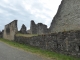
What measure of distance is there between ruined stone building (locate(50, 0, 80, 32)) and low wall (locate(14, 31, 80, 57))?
285 centimetres

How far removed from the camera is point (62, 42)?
14172 millimetres

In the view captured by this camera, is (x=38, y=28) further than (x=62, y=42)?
Yes

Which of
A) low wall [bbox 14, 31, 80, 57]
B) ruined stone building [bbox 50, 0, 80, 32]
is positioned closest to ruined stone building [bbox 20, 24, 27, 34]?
ruined stone building [bbox 50, 0, 80, 32]

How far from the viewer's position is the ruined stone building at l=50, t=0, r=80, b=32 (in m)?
18.6

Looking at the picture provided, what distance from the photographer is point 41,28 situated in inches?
1121

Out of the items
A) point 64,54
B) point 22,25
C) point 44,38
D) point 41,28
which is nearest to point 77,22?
point 44,38

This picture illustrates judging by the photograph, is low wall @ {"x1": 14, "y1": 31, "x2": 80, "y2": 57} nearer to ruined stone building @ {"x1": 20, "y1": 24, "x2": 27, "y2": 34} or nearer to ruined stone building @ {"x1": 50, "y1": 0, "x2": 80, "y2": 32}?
ruined stone building @ {"x1": 50, "y1": 0, "x2": 80, "y2": 32}

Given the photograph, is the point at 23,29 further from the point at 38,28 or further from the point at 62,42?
the point at 62,42

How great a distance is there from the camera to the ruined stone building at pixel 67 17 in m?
18.6

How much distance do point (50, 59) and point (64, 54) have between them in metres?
2.17

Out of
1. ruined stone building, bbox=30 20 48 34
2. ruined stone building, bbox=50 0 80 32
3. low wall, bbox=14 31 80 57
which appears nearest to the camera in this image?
low wall, bbox=14 31 80 57

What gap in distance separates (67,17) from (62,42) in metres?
6.34

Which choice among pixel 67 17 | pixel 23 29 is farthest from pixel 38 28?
pixel 67 17

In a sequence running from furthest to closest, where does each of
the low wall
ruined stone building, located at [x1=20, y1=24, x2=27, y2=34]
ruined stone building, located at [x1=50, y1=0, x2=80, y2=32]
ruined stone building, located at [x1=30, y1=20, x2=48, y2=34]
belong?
1. ruined stone building, located at [x1=20, y1=24, x2=27, y2=34]
2. ruined stone building, located at [x1=30, y1=20, x2=48, y2=34]
3. ruined stone building, located at [x1=50, y1=0, x2=80, y2=32]
4. the low wall
